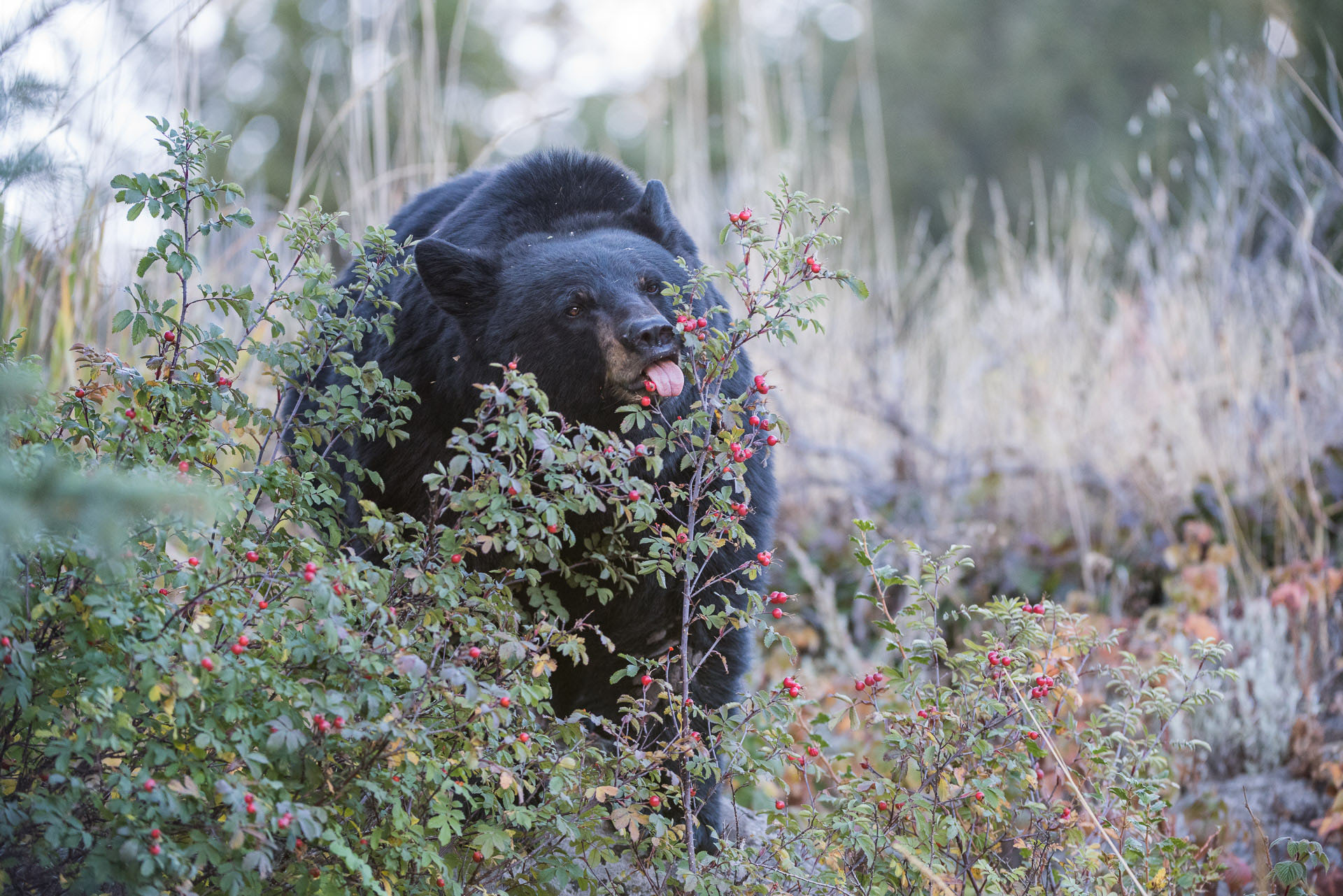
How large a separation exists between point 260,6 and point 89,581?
70.5 ft

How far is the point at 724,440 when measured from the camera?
225cm

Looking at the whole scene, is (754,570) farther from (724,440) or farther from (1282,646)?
(1282,646)

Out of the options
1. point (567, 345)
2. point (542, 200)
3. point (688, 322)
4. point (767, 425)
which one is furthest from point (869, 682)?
point (542, 200)

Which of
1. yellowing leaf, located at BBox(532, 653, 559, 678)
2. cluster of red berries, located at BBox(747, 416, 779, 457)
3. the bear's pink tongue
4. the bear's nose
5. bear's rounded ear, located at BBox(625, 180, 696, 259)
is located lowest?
yellowing leaf, located at BBox(532, 653, 559, 678)

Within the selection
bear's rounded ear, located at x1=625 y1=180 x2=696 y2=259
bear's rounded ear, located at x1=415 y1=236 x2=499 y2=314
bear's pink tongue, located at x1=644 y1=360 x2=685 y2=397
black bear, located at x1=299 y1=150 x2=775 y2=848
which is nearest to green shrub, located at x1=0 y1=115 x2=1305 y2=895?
bear's pink tongue, located at x1=644 y1=360 x2=685 y2=397

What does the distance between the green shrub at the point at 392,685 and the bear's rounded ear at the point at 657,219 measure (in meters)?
0.82

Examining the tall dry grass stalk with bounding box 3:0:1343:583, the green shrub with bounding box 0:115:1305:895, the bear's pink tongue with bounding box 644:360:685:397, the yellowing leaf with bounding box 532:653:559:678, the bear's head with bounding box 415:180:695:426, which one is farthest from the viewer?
the tall dry grass stalk with bounding box 3:0:1343:583

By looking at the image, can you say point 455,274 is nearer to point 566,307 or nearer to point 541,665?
point 566,307

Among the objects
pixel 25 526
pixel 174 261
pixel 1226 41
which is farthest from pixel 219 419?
pixel 1226 41

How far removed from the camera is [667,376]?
2752 mm

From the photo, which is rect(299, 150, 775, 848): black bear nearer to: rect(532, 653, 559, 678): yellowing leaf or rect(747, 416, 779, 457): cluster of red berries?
rect(747, 416, 779, 457): cluster of red berries

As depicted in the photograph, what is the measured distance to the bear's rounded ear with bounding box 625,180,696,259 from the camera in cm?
332

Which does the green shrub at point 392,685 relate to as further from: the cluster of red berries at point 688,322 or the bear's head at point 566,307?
the bear's head at point 566,307

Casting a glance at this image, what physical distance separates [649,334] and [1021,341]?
4019 millimetres
